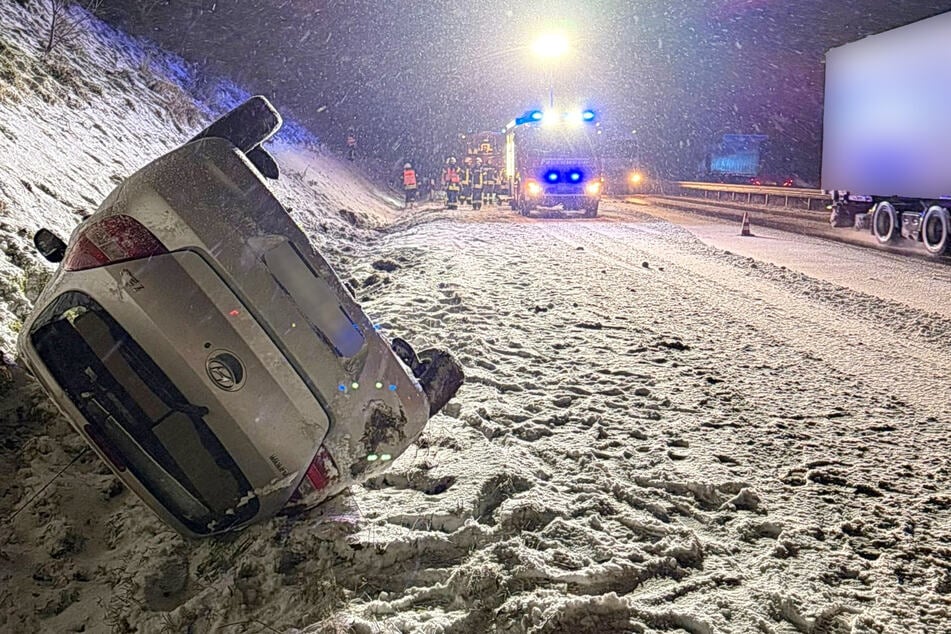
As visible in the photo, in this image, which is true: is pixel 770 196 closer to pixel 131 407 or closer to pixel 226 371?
pixel 226 371

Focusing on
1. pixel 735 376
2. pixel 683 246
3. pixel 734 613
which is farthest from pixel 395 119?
pixel 734 613

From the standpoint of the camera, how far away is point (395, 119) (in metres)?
42.8

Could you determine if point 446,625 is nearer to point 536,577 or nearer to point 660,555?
point 536,577

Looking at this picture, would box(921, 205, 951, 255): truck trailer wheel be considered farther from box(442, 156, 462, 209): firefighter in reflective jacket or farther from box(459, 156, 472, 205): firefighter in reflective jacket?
box(459, 156, 472, 205): firefighter in reflective jacket

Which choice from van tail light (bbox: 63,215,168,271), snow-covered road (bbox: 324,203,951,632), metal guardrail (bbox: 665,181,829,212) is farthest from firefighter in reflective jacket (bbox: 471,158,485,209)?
van tail light (bbox: 63,215,168,271)

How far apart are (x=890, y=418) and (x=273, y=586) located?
3.96 metres

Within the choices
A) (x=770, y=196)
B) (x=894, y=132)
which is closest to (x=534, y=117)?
(x=894, y=132)

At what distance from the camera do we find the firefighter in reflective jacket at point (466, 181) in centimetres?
2605

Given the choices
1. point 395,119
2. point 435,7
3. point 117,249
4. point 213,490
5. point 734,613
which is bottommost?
point 734,613

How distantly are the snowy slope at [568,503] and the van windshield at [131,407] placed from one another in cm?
48

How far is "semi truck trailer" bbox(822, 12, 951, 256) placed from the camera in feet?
40.3

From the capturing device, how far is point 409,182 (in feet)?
84.1

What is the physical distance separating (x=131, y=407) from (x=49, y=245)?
0.86 metres

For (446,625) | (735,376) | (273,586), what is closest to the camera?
(446,625)
